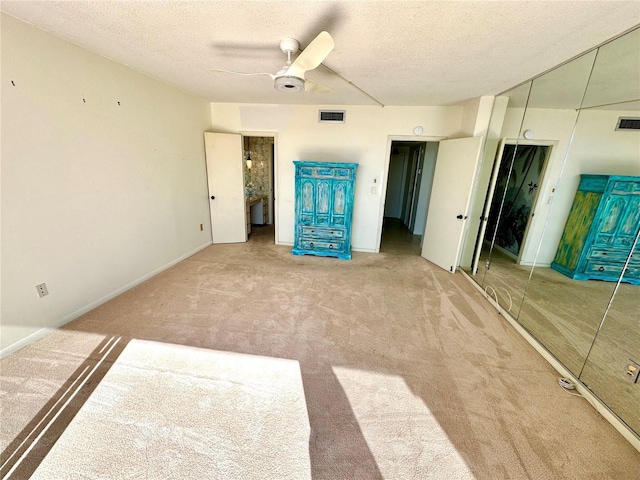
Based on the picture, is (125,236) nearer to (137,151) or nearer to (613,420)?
(137,151)

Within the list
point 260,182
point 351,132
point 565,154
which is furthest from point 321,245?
point 565,154

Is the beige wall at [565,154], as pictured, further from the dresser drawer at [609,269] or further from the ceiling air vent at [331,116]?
the ceiling air vent at [331,116]

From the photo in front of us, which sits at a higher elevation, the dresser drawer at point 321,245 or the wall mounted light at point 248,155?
the wall mounted light at point 248,155

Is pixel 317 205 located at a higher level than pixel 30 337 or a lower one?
higher

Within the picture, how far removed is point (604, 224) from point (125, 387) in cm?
426

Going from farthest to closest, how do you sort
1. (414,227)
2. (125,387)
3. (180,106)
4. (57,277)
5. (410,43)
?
(414,227) → (180,106) → (57,277) → (410,43) → (125,387)

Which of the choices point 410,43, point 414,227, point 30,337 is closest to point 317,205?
point 410,43

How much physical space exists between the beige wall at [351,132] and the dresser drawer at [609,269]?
2.35 m

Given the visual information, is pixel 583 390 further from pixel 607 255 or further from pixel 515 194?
pixel 515 194

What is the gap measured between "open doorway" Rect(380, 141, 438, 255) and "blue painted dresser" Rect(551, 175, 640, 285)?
196cm

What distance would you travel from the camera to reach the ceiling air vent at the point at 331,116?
150 inches

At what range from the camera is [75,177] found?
2139 millimetres

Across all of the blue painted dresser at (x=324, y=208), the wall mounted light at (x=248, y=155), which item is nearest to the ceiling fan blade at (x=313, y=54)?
the blue painted dresser at (x=324, y=208)

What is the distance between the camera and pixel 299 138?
4.00 m
